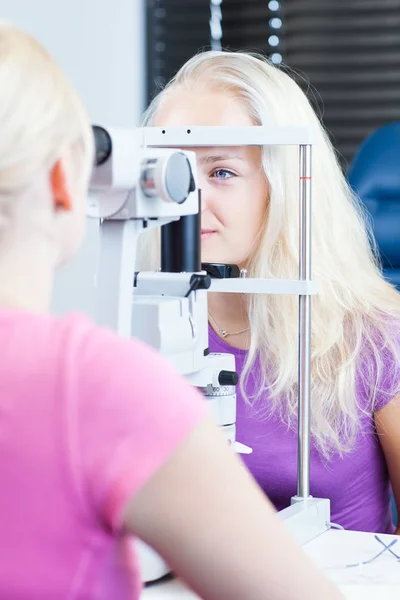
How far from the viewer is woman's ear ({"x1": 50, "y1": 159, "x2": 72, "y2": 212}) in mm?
710

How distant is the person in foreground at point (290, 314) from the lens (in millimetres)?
1571

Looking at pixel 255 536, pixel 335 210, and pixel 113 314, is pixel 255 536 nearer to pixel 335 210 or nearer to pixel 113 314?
pixel 113 314

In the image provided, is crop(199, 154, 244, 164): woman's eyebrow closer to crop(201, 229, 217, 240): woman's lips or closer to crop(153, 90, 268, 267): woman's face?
crop(153, 90, 268, 267): woman's face

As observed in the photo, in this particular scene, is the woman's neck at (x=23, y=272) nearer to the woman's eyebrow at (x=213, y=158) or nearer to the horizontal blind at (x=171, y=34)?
the woman's eyebrow at (x=213, y=158)

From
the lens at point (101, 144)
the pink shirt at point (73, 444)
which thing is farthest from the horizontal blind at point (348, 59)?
the pink shirt at point (73, 444)

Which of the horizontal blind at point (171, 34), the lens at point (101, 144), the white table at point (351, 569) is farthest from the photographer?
the horizontal blind at point (171, 34)

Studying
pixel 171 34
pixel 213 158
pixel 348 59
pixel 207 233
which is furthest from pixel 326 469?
pixel 171 34

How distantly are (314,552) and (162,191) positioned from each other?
1.93 feet

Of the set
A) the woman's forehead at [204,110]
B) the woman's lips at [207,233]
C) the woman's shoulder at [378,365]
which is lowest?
the woman's shoulder at [378,365]

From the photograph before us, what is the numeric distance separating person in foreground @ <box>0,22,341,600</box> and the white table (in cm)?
37

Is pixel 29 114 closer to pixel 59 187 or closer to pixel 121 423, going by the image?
pixel 59 187

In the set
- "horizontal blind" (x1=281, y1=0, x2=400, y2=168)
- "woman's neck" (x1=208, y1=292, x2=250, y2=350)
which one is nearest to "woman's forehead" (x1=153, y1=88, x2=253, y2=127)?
"woman's neck" (x1=208, y1=292, x2=250, y2=350)

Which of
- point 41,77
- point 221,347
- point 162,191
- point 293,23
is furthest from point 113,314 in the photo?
point 293,23

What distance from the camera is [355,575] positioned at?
119 cm
